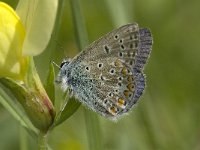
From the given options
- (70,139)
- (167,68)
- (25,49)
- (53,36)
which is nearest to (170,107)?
(167,68)

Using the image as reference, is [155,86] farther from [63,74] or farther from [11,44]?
[11,44]

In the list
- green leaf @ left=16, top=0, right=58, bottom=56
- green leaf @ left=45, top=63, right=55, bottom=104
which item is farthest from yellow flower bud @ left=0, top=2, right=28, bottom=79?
green leaf @ left=45, top=63, right=55, bottom=104

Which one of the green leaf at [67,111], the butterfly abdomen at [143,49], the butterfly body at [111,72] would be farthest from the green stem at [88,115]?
the butterfly abdomen at [143,49]

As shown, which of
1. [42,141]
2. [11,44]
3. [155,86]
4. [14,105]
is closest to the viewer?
[42,141]

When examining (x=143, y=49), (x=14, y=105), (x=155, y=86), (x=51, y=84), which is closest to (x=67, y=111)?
(x=51, y=84)

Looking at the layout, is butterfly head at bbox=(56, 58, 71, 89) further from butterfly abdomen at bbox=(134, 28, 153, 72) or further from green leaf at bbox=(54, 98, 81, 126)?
butterfly abdomen at bbox=(134, 28, 153, 72)

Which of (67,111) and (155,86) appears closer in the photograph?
(67,111)
